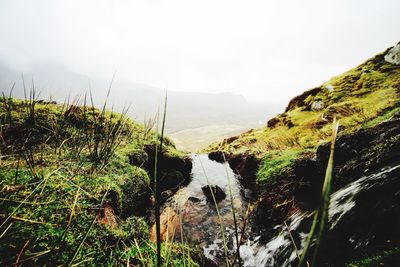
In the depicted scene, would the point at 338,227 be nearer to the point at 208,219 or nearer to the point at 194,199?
the point at 208,219

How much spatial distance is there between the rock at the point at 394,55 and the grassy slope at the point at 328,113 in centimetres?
27

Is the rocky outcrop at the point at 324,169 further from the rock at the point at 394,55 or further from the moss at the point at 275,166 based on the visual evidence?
the rock at the point at 394,55

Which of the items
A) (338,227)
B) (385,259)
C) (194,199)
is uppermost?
(385,259)

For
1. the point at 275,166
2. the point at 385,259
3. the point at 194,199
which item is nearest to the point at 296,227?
the point at 385,259

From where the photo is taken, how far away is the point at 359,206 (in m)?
2.82

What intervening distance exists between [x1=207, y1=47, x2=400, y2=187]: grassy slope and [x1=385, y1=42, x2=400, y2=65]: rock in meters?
0.27

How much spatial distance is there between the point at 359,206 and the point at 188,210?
16.7ft

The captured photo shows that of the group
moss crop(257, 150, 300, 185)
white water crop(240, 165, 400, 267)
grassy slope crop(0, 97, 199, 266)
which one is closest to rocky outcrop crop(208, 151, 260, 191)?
moss crop(257, 150, 300, 185)

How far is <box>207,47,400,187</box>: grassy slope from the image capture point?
7055 mm

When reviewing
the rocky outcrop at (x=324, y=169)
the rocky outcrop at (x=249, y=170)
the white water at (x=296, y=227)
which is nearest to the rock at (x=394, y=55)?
the rocky outcrop at (x=249, y=170)

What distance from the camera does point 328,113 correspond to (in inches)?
395

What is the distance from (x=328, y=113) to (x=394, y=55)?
7.55m

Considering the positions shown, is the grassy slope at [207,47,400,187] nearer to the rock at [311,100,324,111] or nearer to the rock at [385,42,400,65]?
the rock at [311,100,324,111]

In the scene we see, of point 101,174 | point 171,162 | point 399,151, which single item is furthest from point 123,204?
point 171,162
